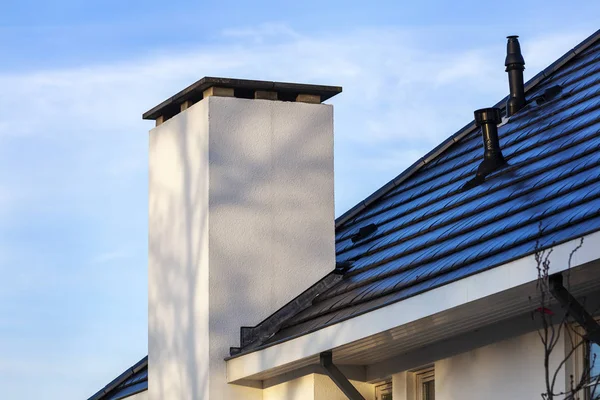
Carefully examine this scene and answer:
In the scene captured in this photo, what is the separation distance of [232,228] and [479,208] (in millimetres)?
2618

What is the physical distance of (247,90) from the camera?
42.8 ft

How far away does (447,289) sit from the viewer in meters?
9.06

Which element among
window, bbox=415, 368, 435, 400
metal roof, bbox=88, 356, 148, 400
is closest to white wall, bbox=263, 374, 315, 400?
window, bbox=415, 368, 435, 400

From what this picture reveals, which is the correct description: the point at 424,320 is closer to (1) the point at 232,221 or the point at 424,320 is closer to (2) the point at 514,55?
(1) the point at 232,221

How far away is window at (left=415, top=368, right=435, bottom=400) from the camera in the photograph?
10859 millimetres

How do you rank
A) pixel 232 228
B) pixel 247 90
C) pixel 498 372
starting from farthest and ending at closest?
pixel 247 90
pixel 232 228
pixel 498 372

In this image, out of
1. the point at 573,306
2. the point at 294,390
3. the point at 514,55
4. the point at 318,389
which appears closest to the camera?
the point at 573,306

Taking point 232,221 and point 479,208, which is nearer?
point 479,208

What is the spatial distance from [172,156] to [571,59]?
14.9 ft

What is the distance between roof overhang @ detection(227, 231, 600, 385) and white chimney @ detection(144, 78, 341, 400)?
0.60 m

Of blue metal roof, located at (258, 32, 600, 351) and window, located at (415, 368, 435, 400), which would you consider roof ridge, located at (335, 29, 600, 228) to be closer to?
blue metal roof, located at (258, 32, 600, 351)

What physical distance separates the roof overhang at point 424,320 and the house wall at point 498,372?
197mm

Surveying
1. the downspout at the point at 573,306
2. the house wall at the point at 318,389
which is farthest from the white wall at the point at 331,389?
the downspout at the point at 573,306

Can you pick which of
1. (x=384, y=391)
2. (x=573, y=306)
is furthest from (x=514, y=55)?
(x=573, y=306)
